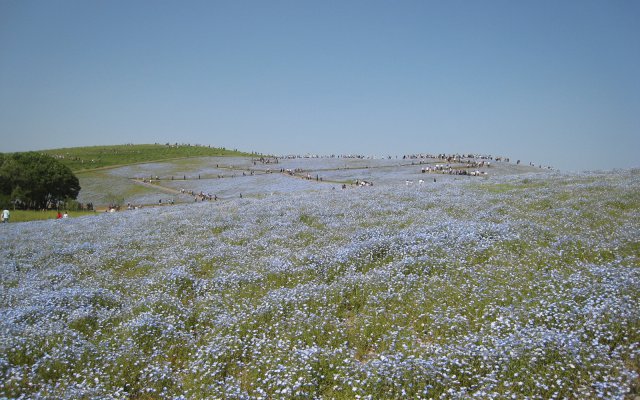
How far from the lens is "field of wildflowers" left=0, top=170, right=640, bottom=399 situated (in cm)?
569

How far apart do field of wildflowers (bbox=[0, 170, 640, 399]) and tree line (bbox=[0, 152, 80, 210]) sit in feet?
155

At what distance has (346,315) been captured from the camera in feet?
28.0

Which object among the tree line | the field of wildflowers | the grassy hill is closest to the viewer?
the field of wildflowers

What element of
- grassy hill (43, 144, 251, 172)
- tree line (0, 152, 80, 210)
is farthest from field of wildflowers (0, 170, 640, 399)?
grassy hill (43, 144, 251, 172)

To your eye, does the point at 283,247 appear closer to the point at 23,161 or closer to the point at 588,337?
the point at 588,337

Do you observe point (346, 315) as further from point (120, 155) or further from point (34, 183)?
point (120, 155)

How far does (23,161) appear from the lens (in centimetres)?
5622

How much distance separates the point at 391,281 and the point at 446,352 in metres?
3.42

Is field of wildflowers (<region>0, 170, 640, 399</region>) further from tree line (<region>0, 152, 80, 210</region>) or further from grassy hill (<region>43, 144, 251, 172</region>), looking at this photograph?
grassy hill (<region>43, 144, 251, 172</region>)

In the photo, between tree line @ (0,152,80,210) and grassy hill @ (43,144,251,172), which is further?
grassy hill @ (43,144,251,172)

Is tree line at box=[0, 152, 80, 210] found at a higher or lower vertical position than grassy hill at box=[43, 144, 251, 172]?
lower

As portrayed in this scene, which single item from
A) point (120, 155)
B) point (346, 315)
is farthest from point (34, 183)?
point (346, 315)

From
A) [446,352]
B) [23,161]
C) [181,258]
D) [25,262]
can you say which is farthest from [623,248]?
[23,161]

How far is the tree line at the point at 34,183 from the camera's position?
5222 centimetres
